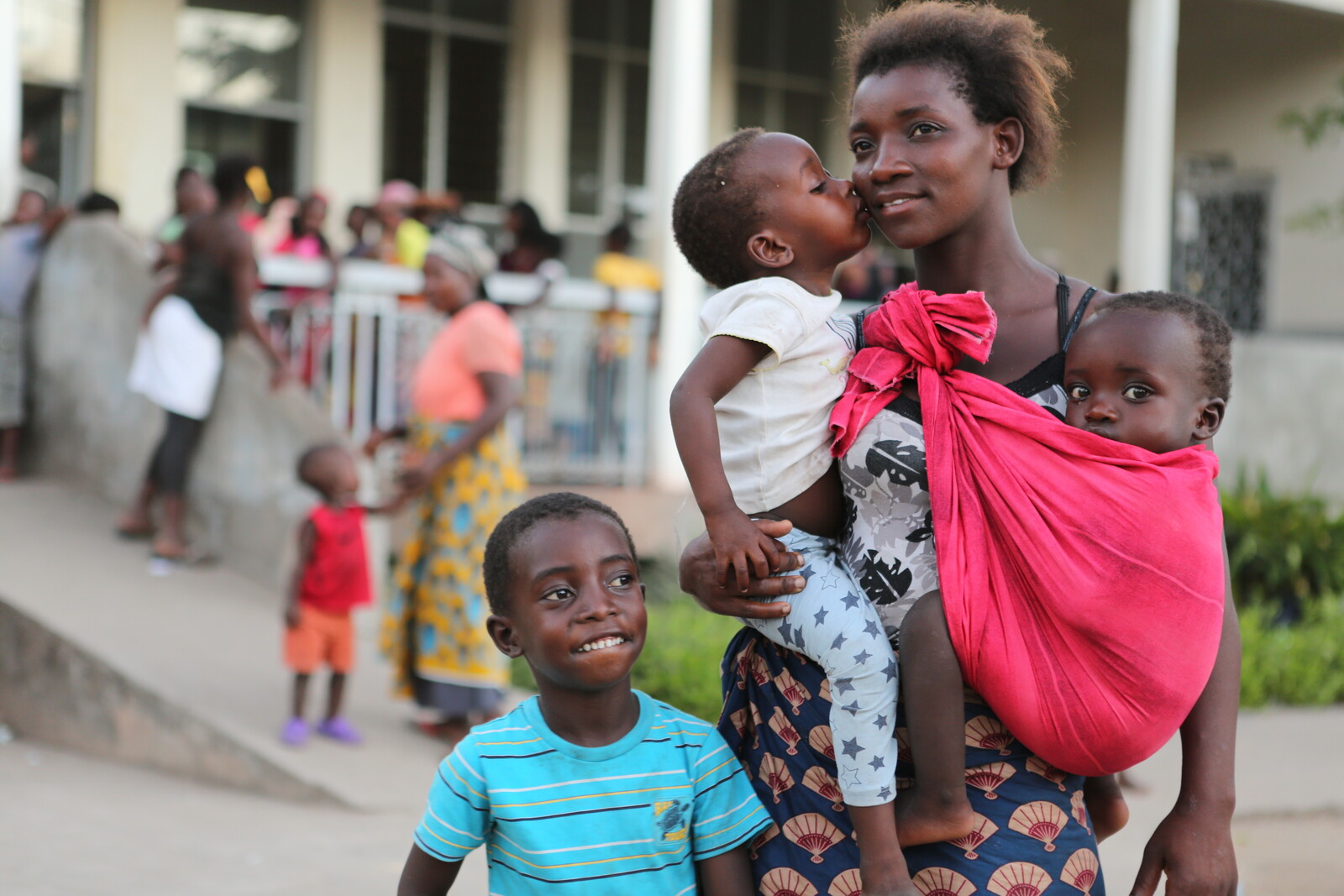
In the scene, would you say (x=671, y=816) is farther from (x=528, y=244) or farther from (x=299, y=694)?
(x=528, y=244)

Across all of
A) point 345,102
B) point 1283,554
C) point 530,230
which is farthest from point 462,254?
point 345,102

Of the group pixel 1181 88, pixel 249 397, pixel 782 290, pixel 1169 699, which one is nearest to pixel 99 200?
pixel 249 397

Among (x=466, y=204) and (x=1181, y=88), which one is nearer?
(x=466, y=204)

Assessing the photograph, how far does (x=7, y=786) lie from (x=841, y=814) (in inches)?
167

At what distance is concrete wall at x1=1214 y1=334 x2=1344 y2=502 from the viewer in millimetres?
11953

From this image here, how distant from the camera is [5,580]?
6113 mm

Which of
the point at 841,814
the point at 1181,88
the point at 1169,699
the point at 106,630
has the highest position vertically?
the point at 1181,88

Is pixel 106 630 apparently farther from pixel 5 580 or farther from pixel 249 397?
pixel 249 397

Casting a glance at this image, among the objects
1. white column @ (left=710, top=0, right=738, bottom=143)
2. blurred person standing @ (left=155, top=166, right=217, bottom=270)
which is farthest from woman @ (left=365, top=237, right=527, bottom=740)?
white column @ (left=710, top=0, right=738, bottom=143)

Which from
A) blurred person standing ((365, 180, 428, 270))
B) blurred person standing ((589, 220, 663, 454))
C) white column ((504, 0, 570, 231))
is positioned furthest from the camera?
white column ((504, 0, 570, 231))

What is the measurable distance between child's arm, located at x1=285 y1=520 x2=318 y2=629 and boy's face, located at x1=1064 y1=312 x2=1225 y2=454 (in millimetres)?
3850

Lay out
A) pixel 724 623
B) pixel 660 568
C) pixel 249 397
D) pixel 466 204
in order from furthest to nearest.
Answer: pixel 466 204 < pixel 660 568 < pixel 724 623 < pixel 249 397

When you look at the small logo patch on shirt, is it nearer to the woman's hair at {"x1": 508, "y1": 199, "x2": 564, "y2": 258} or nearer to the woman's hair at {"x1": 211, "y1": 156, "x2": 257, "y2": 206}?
the woman's hair at {"x1": 211, "y1": 156, "x2": 257, "y2": 206}


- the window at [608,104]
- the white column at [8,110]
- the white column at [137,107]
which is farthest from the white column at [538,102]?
the white column at [8,110]
